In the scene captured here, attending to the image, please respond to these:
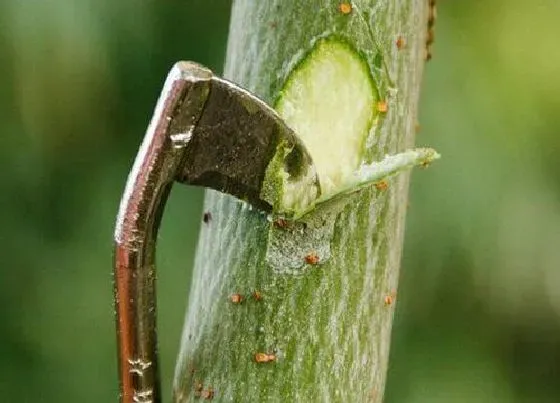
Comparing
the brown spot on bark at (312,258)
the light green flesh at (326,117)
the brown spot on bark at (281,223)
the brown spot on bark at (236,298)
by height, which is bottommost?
the brown spot on bark at (236,298)

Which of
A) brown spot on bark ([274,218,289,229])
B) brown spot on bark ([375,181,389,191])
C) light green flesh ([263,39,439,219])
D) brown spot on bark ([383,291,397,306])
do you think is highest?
light green flesh ([263,39,439,219])

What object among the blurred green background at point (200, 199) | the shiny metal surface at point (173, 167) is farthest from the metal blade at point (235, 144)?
the blurred green background at point (200, 199)

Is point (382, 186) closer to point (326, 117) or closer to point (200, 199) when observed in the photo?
point (326, 117)

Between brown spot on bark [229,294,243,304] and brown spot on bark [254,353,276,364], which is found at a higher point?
brown spot on bark [229,294,243,304]

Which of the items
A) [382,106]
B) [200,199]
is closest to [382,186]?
[382,106]

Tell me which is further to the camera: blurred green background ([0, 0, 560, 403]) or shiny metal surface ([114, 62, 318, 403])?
blurred green background ([0, 0, 560, 403])

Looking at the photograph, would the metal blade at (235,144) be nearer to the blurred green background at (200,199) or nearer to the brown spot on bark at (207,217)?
the brown spot on bark at (207,217)

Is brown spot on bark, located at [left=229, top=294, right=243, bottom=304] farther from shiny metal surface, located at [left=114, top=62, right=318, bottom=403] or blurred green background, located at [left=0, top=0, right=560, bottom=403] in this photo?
blurred green background, located at [left=0, top=0, right=560, bottom=403]

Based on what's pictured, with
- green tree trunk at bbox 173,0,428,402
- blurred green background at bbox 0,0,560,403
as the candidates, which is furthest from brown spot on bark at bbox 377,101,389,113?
blurred green background at bbox 0,0,560,403
